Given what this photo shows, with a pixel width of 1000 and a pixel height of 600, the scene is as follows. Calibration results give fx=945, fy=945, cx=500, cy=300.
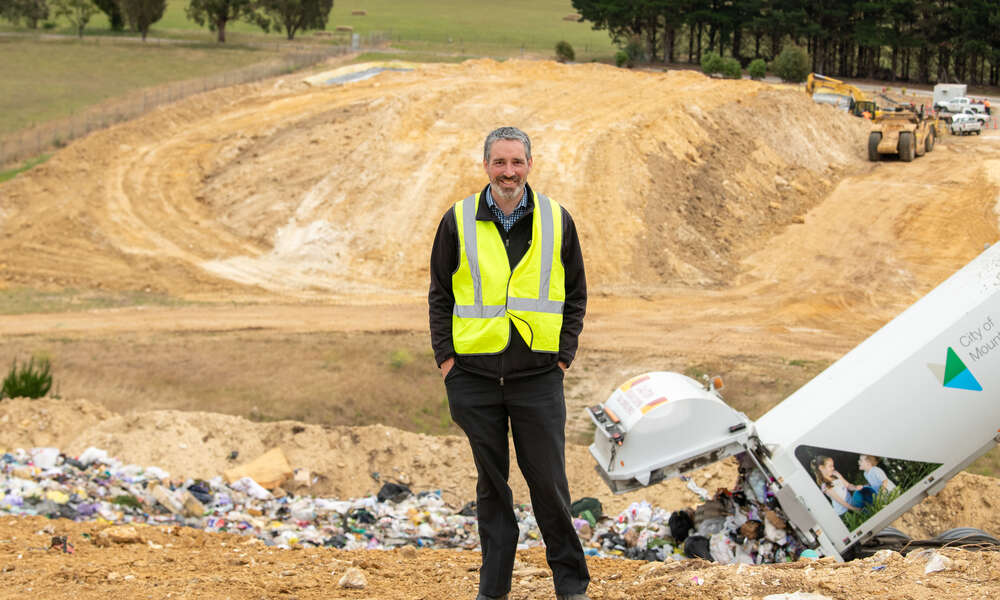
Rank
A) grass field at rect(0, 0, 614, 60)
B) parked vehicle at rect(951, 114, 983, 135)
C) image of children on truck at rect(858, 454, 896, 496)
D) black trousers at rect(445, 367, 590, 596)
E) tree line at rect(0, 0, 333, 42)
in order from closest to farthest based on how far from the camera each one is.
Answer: black trousers at rect(445, 367, 590, 596)
image of children on truck at rect(858, 454, 896, 496)
parked vehicle at rect(951, 114, 983, 135)
tree line at rect(0, 0, 333, 42)
grass field at rect(0, 0, 614, 60)

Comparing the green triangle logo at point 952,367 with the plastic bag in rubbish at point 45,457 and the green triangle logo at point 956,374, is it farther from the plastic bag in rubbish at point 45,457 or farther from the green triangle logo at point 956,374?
the plastic bag in rubbish at point 45,457

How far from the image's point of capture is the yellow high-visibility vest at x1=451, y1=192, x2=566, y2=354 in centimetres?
464

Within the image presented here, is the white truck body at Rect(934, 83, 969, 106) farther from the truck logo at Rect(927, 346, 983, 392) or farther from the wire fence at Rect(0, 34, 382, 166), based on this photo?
the truck logo at Rect(927, 346, 983, 392)

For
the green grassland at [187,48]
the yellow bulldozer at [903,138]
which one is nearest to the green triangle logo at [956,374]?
the yellow bulldozer at [903,138]

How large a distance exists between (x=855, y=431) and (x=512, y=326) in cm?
346

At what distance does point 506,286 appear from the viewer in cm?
467

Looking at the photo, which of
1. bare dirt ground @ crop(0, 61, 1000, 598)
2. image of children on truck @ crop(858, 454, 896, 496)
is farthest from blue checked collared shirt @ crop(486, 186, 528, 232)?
image of children on truck @ crop(858, 454, 896, 496)

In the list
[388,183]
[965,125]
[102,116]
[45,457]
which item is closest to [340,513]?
[45,457]

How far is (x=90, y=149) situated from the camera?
27.2 metres

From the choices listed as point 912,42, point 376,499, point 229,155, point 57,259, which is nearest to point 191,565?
point 376,499

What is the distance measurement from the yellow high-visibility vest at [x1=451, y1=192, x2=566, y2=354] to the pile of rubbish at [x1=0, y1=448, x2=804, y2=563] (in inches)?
130

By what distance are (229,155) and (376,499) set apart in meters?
18.9

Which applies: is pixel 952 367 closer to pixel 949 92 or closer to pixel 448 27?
pixel 949 92

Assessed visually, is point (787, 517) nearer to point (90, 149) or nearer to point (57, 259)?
point (57, 259)
